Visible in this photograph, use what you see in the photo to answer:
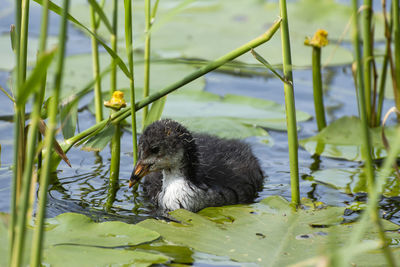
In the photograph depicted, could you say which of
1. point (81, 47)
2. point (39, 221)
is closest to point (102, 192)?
point (39, 221)

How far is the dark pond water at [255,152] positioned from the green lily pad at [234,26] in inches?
11.5

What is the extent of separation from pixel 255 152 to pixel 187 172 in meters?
1.26

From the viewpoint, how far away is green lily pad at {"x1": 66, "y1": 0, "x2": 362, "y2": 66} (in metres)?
7.04

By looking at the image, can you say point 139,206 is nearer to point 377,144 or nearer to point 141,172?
point 141,172

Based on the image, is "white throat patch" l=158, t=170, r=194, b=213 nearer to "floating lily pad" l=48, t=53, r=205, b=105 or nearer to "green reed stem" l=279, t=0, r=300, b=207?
"green reed stem" l=279, t=0, r=300, b=207

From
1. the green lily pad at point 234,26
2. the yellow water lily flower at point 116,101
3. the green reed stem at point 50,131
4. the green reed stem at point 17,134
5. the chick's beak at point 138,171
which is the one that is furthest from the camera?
the green lily pad at point 234,26

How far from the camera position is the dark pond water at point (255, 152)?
408 centimetres

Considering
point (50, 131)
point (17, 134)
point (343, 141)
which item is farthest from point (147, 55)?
point (50, 131)

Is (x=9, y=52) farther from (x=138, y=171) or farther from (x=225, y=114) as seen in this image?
(x=138, y=171)

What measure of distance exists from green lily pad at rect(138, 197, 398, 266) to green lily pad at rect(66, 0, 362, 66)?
10.9 ft

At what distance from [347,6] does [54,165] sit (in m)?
5.66

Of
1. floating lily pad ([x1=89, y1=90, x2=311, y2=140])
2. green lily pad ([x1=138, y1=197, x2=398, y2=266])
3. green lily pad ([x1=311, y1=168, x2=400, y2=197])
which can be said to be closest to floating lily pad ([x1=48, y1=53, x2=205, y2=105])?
Result: floating lily pad ([x1=89, y1=90, x2=311, y2=140])

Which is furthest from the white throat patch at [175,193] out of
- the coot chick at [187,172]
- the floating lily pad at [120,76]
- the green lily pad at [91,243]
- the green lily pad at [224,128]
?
the floating lily pad at [120,76]

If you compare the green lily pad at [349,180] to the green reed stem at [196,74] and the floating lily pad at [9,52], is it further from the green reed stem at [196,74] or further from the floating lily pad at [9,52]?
the floating lily pad at [9,52]
